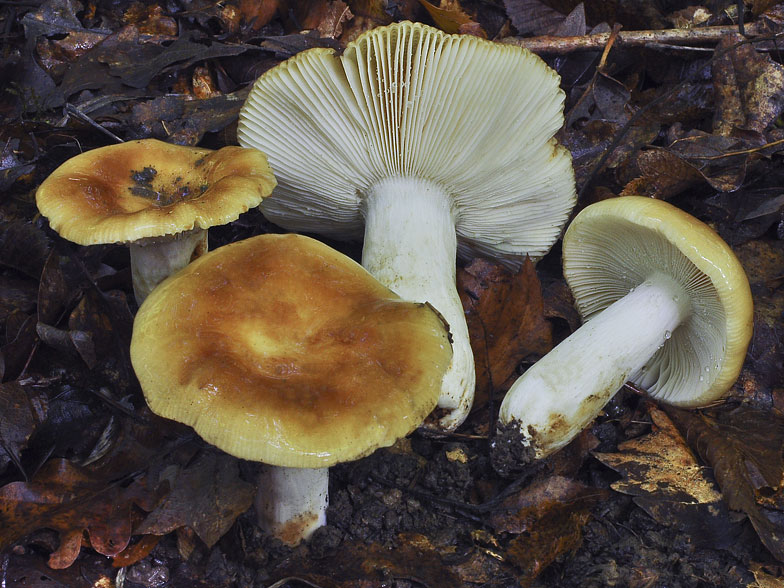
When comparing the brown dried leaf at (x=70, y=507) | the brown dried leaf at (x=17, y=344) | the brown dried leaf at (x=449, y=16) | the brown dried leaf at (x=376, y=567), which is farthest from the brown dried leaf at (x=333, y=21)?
the brown dried leaf at (x=376, y=567)

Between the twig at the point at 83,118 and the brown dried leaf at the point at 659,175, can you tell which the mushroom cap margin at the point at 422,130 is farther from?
the twig at the point at 83,118

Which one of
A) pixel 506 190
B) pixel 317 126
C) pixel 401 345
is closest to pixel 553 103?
pixel 506 190

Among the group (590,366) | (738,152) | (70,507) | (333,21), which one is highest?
(738,152)

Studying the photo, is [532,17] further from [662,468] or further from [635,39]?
[662,468]

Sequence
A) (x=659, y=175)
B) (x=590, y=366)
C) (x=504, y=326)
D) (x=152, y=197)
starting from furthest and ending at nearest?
(x=659, y=175)
(x=504, y=326)
(x=590, y=366)
(x=152, y=197)

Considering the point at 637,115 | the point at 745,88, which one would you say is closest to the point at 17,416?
A: the point at 637,115

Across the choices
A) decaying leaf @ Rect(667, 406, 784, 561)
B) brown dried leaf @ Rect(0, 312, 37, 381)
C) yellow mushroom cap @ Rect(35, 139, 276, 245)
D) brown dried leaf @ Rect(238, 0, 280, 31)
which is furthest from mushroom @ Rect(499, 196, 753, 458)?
brown dried leaf @ Rect(238, 0, 280, 31)
